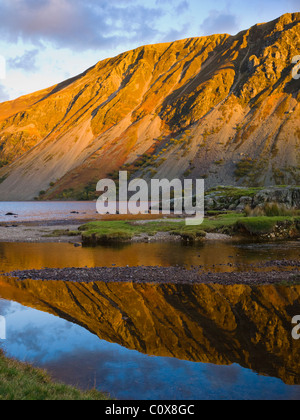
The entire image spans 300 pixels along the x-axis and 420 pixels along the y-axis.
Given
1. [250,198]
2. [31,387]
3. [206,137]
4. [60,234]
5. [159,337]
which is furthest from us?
[206,137]

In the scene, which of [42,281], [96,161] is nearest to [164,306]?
[42,281]

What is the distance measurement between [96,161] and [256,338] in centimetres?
16867

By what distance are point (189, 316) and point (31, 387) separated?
21.5ft

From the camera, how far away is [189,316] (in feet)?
41.0

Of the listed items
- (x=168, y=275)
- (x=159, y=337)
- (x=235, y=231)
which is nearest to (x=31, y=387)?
(x=159, y=337)

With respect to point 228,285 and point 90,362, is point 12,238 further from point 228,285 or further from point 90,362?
point 90,362

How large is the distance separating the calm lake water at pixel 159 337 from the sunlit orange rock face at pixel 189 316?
0.03m

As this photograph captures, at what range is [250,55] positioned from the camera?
186m

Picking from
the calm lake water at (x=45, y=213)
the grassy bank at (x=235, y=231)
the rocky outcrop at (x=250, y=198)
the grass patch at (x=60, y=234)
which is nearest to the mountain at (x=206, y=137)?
the calm lake water at (x=45, y=213)

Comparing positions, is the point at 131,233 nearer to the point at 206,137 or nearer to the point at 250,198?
the point at 250,198

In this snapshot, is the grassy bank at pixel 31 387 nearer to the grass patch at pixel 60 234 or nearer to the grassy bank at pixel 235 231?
the grassy bank at pixel 235 231

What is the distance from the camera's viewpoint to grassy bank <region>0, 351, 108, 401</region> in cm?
670

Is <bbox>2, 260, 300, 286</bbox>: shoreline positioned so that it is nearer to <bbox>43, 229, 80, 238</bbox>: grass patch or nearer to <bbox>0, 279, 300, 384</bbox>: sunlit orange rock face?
<bbox>0, 279, 300, 384</bbox>: sunlit orange rock face

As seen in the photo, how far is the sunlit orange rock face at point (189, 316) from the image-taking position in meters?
9.84
